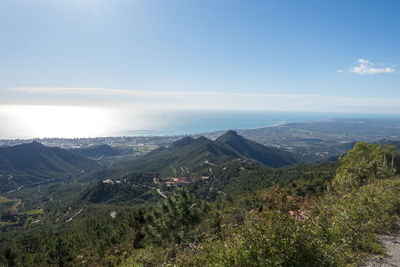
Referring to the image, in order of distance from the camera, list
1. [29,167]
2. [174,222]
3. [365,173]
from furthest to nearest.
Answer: [29,167] < [365,173] < [174,222]

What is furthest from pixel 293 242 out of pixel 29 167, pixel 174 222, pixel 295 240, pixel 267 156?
pixel 29 167

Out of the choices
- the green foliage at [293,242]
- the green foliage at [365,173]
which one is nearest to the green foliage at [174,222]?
the green foliage at [293,242]

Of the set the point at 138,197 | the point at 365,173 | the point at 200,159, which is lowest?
the point at 138,197

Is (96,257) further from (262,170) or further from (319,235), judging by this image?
(262,170)

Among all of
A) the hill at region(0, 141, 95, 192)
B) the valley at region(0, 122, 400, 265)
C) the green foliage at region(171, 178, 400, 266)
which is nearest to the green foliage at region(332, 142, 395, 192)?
the valley at region(0, 122, 400, 265)

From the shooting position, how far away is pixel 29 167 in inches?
7106

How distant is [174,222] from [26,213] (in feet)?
369

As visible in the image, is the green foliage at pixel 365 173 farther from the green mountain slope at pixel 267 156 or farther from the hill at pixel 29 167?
the hill at pixel 29 167

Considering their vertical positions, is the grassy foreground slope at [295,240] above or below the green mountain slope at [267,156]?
above

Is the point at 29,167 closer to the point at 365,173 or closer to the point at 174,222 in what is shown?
the point at 174,222

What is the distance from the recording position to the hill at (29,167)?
158 meters

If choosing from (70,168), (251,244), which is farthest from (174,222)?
(70,168)

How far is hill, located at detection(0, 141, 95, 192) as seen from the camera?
15801cm

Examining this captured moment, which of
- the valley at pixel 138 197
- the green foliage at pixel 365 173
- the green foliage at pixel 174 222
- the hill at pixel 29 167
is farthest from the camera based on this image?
the hill at pixel 29 167
